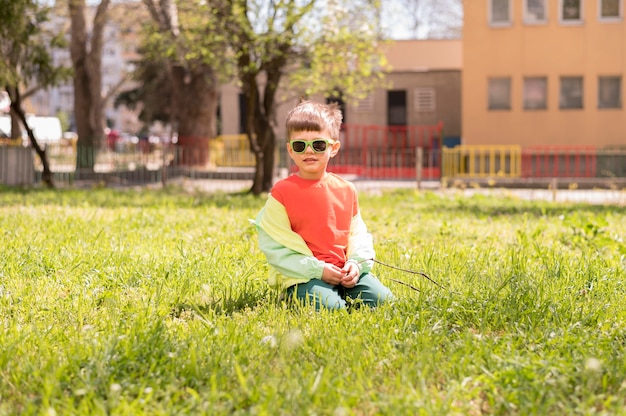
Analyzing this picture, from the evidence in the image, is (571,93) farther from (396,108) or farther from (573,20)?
(396,108)

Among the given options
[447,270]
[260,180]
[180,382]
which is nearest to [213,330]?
[180,382]

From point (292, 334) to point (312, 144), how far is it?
1.36 meters

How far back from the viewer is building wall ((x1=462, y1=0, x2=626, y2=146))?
28.2 m

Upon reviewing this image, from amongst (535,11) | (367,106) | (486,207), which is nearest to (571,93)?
(535,11)

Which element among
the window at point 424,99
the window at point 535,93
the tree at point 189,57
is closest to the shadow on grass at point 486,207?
the tree at point 189,57

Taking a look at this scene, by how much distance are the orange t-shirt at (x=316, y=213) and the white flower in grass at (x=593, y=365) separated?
76.9 inches

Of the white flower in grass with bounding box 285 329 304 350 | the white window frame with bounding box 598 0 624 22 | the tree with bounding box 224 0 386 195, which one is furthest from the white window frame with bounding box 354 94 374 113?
the white flower in grass with bounding box 285 329 304 350

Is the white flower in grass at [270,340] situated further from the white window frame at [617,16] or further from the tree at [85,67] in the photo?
the white window frame at [617,16]

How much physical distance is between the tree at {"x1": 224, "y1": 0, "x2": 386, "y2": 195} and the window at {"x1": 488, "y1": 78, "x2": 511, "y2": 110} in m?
9.23

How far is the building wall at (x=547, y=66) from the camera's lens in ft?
92.4

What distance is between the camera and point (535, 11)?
1116 inches

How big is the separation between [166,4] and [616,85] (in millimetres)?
14388

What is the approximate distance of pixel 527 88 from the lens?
2852 centimetres

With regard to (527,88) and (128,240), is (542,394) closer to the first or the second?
(128,240)
